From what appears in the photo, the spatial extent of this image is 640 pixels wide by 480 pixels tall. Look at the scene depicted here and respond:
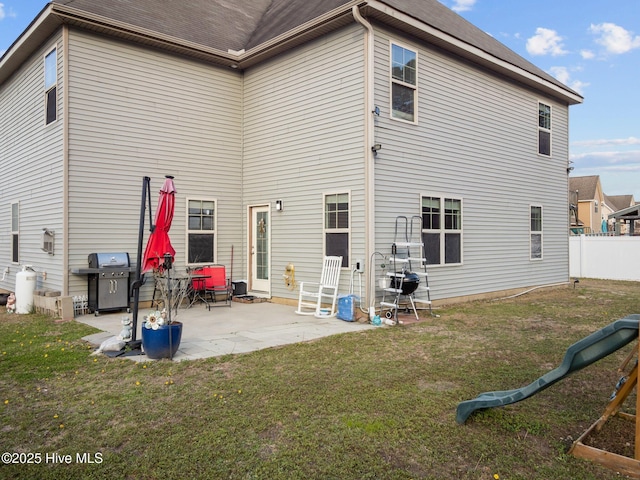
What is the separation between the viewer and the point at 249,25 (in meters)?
11.9

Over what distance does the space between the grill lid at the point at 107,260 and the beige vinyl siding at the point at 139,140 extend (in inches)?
11.0

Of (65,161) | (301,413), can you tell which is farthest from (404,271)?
(65,161)

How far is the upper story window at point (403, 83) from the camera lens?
28.1 ft

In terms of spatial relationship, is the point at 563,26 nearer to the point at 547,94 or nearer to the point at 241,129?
the point at 547,94

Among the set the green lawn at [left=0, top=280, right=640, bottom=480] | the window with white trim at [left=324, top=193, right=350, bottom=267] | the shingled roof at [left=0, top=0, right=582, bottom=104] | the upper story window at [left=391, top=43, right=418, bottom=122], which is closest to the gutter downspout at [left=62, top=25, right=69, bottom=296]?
the shingled roof at [left=0, top=0, right=582, bottom=104]

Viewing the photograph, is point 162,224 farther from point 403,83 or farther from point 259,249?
point 403,83

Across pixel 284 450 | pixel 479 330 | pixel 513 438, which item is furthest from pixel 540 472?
pixel 479 330

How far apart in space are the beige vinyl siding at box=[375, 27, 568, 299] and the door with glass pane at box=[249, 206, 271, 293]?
2.96 metres

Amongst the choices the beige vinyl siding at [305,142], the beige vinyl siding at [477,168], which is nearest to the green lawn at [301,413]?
the beige vinyl siding at [305,142]

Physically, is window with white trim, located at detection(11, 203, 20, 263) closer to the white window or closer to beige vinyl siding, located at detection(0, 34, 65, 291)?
beige vinyl siding, located at detection(0, 34, 65, 291)

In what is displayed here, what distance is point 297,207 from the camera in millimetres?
9328

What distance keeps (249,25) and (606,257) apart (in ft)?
49.4

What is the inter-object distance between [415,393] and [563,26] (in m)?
13.0

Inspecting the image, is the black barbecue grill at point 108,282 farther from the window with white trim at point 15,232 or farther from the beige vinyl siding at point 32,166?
the window with white trim at point 15,232
